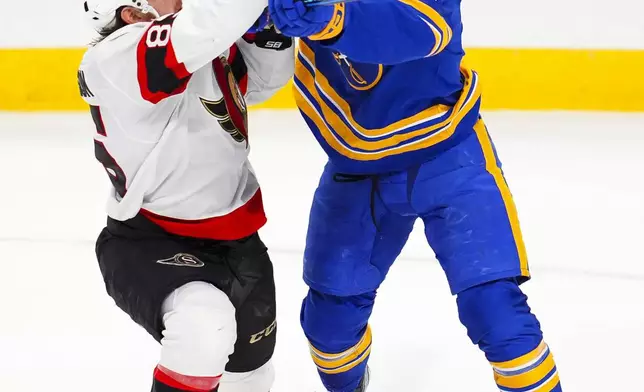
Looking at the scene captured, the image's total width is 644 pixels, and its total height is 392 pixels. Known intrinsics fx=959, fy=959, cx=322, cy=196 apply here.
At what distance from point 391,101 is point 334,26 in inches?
9.8

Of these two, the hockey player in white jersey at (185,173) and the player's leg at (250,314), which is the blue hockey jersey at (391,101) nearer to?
the hockey player in white jersey at (185,173)

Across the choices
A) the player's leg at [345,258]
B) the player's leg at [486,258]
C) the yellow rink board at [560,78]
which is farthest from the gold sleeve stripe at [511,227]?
the yellow rink board at [560,78]

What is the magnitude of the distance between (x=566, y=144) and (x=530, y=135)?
0.13 m

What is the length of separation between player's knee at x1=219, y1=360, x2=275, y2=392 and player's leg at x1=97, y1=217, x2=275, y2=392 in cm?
5

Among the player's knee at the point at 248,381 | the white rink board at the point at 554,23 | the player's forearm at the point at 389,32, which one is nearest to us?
the player's forearm at the point at 389,32

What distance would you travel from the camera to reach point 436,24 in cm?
128

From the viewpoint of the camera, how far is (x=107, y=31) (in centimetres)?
135

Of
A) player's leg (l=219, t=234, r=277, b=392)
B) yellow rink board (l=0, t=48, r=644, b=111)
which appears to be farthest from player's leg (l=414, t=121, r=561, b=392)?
yellow rink board (l=0, t=48, r=644, b=111)

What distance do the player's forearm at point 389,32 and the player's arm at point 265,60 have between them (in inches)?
10.6

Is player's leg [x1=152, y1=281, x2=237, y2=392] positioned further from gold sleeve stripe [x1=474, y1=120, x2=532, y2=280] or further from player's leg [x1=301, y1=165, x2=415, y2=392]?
gold sleeve stripe [x1=474, y1=120, x2=532, y2=280]

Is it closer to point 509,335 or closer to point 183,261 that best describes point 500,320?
point 509,335

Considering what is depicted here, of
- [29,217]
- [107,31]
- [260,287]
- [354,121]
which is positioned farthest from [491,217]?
[29,217]

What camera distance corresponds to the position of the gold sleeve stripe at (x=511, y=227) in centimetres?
138

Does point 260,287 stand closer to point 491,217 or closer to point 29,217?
point 491,217
